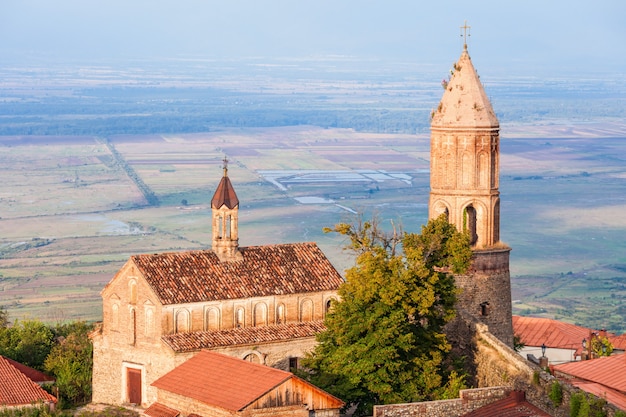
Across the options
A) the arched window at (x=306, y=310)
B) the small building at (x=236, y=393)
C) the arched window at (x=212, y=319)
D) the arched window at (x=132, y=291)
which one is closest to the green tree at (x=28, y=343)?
the arched window at (x=132, y=291)

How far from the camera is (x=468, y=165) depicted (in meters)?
62.5

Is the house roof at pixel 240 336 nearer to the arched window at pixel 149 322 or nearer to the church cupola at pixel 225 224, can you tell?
the arched window at pixel 149 322

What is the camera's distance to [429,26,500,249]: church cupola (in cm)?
6247

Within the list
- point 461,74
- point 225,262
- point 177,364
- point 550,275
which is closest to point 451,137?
point 461,74

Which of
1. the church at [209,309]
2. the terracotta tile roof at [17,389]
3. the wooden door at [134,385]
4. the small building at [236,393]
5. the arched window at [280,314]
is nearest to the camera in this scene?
the small building at [236,393]

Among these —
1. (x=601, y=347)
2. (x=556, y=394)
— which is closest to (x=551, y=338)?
(x=601, y=347)

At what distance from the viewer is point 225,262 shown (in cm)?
5931

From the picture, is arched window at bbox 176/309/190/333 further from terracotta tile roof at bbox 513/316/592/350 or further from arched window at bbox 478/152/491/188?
terracotta tile roof at bbox 513/316/592/350

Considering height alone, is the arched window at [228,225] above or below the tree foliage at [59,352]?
above

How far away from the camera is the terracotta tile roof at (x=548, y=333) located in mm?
76125

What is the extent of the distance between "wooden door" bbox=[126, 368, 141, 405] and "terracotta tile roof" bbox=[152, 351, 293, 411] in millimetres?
3420

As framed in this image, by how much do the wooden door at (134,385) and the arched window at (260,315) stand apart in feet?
14.1

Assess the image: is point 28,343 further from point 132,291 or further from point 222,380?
point 222,380

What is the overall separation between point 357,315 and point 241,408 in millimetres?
7567
